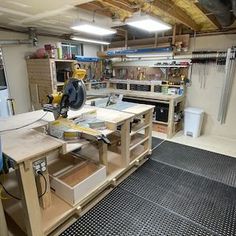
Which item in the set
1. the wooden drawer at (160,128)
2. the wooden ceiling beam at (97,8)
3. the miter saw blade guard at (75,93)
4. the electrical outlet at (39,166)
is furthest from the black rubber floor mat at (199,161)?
the wooden ceiling beam at (97,8)

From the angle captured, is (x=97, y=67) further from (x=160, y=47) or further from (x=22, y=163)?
(x=22, y=163)

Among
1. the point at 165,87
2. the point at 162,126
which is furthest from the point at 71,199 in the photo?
the point at 165,87

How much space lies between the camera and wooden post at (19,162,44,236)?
140cm

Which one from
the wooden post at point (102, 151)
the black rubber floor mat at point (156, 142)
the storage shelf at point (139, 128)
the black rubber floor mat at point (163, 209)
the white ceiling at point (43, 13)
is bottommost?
the black rubber floor mat at point (163, 209)

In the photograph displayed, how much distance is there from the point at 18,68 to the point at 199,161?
13.2 feet

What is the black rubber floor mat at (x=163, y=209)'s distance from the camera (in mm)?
1844

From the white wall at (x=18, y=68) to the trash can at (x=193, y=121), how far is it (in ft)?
11.9

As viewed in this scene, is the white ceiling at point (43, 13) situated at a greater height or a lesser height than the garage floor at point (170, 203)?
greater

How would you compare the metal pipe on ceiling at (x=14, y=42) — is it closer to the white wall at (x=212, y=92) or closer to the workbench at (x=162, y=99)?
the workbench at (x=162, y=99)

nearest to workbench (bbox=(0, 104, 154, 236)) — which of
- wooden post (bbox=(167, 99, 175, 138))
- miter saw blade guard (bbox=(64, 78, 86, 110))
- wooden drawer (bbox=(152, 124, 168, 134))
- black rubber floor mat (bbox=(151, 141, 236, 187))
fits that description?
miter saw blade guard (bbox=(64, 78, 86, 110))

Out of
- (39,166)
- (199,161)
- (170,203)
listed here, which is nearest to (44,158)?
(39,166)

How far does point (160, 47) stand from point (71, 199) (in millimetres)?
3738

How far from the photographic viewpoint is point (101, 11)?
9.45 feet

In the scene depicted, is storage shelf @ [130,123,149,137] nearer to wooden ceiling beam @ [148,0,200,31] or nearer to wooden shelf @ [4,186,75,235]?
wooden shelf @ [4,186,75,235]
